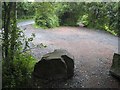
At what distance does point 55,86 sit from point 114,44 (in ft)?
16.9

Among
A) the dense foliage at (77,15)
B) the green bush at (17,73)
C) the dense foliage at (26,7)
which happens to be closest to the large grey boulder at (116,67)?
the green bush at (17,73)

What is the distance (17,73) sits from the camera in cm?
419

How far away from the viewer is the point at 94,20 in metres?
13.7

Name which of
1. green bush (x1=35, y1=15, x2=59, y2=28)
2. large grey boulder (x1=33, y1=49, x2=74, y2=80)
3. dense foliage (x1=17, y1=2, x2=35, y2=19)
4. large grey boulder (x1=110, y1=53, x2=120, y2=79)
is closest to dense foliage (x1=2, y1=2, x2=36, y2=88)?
large grey boulder (x1=33, y1=49, x2=74, y2=80)

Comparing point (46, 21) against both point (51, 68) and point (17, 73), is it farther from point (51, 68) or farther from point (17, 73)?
point (17, 73)

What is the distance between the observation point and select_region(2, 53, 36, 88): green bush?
4031 mm

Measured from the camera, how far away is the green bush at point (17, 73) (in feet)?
13.2

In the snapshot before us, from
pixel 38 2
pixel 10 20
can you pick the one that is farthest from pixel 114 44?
pixel 10 20

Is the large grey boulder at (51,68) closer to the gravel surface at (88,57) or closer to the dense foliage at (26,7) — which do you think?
the gravel surface at (88,57)

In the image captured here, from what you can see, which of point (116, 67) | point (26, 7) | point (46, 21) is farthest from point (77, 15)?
point (116, 67)

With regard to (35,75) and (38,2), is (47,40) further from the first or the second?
(35,75)

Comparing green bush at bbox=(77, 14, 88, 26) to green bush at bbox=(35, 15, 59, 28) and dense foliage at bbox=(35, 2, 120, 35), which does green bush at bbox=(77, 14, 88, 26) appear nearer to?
dense foliage at bbox=(35, 2, 120, 35)

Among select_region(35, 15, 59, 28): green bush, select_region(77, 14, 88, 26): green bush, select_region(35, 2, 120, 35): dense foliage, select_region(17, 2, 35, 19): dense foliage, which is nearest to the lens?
select_region(17, 2, 35, 19): dense foliage

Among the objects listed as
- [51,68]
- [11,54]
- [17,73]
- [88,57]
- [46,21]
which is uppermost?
[11,54]
